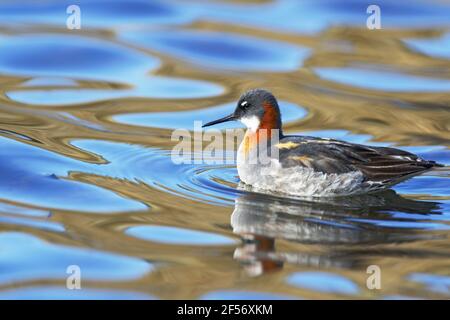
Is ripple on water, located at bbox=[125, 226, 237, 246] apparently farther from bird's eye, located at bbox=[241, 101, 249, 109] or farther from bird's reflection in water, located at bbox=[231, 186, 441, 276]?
bird's eye, located at bbox=[241, 101, 249, 109]

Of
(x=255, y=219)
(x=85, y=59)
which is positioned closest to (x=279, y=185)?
(x=255, y=219)

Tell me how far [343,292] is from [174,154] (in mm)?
3878

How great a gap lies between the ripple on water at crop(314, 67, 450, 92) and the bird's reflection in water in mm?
3600

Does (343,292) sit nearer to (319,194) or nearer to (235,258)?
(235,258)

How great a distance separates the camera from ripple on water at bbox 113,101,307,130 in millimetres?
11016

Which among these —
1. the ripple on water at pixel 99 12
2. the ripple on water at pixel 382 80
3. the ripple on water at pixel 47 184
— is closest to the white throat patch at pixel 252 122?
the ripple on water at pixel 47 184

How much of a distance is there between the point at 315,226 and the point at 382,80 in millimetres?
5400

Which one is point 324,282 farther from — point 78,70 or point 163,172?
point 78,70

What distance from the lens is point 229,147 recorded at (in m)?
10.5

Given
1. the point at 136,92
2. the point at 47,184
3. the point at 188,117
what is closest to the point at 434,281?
the point at 47,184

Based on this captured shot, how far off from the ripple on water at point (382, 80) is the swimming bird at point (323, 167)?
3497mm

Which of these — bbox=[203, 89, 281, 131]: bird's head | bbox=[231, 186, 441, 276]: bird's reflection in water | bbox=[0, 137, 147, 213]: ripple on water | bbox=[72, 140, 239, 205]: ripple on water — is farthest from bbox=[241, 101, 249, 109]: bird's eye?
bbox=[0, 137, 147, 213]: ripple on water

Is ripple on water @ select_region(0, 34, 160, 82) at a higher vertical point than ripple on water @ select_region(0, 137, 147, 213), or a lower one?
higher

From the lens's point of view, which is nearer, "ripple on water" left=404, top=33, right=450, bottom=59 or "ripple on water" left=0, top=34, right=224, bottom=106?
"ripple on water" left=0, top=34, right=224, bottom=106
